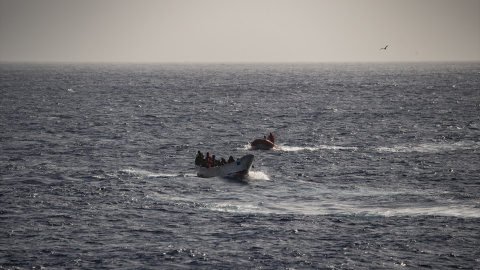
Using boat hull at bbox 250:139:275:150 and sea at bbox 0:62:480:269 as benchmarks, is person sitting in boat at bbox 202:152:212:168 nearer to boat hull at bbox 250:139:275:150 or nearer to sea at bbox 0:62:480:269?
sea at bbox 0:62:480:269

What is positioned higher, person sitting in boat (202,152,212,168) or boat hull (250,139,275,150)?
person sitting in boat (202,152,212,168)

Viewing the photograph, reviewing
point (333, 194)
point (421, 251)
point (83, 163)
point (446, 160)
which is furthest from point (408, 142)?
point (421, 251)

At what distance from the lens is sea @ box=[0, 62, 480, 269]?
3950cm

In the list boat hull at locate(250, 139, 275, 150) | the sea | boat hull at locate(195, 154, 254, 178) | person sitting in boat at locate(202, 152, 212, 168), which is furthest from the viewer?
boat hull at locate(250, 139, 275, 150)

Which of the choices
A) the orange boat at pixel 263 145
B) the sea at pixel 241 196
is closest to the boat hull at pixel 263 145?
the orange boat at pixel 263 145

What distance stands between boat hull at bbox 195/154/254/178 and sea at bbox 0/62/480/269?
0.96 meters

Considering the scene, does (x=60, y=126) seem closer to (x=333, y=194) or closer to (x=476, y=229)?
(x=333, y=194)

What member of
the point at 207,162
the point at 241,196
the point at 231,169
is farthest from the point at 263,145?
the point at 241,196

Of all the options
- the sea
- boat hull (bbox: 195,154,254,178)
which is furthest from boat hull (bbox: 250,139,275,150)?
boat hull (bbox: 195,154,254,178)

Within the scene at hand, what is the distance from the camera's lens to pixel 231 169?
204ft

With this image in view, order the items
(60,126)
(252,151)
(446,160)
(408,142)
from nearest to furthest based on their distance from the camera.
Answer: (446,160), (252,151), (408,142), (60,126)

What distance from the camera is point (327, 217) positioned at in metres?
47.1

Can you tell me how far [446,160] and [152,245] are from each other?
134 ft

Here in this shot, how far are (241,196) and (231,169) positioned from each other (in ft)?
26.8
